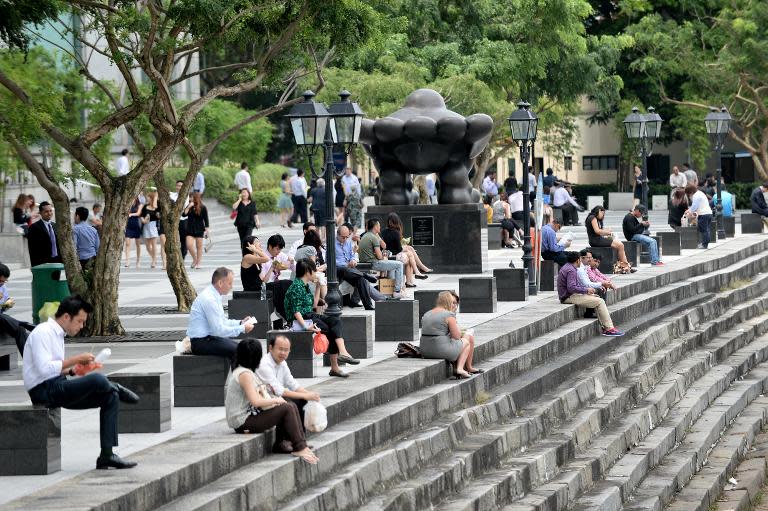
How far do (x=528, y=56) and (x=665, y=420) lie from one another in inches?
991

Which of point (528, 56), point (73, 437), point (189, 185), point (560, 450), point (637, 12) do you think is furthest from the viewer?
point (637, 12)

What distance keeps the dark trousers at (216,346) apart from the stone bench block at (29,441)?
3.06 m

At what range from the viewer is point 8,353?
57.6 feet

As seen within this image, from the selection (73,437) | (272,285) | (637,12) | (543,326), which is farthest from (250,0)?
(637,12)

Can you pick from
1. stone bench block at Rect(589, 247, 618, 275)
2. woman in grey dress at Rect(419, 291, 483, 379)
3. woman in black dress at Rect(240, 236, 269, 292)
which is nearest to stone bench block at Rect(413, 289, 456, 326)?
woman in black dress at Rect(240, 236, 269, 292)

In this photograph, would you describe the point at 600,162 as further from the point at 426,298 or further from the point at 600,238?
the point at 426,298

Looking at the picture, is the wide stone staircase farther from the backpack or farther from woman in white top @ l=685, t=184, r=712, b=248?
woman in white top @ l=685, t=184, r=712, b=248

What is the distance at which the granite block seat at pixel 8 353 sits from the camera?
1741 centimetres

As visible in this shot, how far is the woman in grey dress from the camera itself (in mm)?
17016

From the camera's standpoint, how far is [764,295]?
3453 centimetres

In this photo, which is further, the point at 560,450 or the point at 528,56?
the point at 528,56

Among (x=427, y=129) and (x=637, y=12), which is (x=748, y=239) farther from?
(x=637, y=12)

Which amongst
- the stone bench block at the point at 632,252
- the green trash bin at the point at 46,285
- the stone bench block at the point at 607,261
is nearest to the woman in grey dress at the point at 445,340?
the green trash bin at the point at 46,285

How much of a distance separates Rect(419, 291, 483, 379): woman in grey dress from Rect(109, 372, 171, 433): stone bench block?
445 cm
